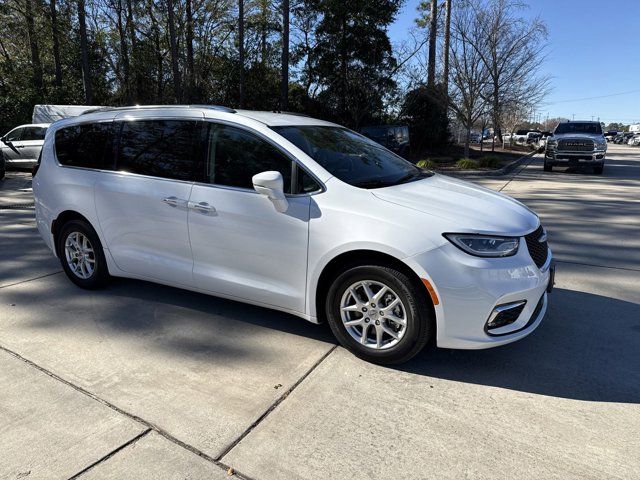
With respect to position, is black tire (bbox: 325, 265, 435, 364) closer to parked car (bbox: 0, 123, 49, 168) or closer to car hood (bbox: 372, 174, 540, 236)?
car hood (bbox: 372, 174, 540, 236)

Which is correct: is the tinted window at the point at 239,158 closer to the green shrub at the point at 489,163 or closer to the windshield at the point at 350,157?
the windshield at the point at 350,157

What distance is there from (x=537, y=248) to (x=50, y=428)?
3.25 metres

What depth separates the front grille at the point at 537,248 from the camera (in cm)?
329

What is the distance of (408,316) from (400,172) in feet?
4.73

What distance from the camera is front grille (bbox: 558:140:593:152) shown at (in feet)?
56.2

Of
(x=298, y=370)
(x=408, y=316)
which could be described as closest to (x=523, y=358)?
(x=408, y=316)

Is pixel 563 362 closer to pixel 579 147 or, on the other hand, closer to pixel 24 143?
pixel 579 147

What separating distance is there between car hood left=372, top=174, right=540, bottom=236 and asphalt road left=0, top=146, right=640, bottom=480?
98cm

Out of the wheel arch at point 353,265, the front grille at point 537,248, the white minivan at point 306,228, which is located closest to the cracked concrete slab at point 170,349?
the white minivan at point 306,228

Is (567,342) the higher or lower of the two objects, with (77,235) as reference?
lower

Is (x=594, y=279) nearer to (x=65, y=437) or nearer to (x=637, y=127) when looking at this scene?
(x=65, y=437)

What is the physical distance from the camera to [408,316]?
3.11m

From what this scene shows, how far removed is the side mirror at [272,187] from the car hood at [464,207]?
64 centimetres

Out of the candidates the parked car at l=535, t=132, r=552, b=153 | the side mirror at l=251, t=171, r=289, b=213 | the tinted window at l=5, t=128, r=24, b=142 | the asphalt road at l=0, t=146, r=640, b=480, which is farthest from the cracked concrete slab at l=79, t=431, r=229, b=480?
the parked car at l=535, t=132, r=552, b=153
